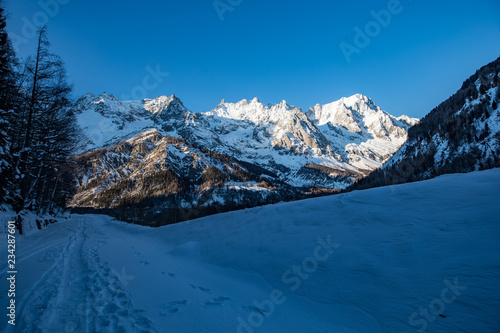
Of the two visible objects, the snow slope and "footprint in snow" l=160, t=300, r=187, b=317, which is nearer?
the snow slope

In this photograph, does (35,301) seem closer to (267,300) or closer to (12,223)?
(267,300)

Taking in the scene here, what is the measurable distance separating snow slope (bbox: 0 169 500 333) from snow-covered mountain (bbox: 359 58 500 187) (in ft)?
56.0

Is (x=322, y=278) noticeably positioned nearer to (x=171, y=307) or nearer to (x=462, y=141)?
(x=171, y=307)

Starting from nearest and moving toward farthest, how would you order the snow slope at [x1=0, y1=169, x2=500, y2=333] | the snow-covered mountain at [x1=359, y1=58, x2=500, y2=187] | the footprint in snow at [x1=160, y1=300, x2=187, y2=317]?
the snow slope at [x1=0, y1=169, x2=500, y2=333]
the footprint in snow at [x1=160, y1=300, x2=187, y2=317]
the snow-covered mountain at [x1=359, y1=58, x2=500, y2=187]

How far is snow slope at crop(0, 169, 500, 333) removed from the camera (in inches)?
169

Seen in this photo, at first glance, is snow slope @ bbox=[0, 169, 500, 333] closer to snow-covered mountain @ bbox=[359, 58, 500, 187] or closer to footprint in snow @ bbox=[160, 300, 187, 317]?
footprint in snow @ bbox=[160, 300, 187, 317]

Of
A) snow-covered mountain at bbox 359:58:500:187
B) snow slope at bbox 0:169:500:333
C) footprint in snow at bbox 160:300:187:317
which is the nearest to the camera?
snow slope at bbox 0:169:500:333

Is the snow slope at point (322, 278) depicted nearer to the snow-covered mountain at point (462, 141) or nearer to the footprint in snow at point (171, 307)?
the footprint in snow at point (171, 307)

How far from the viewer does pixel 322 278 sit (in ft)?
20.9

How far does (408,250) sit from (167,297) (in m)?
6.29

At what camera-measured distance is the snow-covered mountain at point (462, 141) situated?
2148 centimetres

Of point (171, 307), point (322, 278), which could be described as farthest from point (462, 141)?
point (171, 307)

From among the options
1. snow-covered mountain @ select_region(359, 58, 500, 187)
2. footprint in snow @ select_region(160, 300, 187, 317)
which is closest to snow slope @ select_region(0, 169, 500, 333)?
footprint in snow @ select_region(160, 300, 187, 317)

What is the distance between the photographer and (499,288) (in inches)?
162
